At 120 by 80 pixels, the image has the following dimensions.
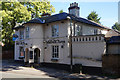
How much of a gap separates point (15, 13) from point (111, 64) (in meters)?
20.5

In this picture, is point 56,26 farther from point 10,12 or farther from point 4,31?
point 4,31

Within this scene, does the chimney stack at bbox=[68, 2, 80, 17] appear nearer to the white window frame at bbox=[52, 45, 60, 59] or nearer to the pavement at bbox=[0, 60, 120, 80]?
the white window frame at bbox=[52, 45, 60, 59]

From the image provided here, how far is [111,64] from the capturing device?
12836 mm

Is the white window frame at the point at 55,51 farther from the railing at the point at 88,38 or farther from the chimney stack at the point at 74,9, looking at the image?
the chimney stack at the point at 74,9

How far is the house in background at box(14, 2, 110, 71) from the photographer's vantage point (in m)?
14.2

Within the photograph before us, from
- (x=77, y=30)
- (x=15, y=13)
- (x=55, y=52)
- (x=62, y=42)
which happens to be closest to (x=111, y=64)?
(x=62, y=42)

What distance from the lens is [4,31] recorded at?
27672 millimetres

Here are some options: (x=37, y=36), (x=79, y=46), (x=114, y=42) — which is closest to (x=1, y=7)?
(x=37, y=36)

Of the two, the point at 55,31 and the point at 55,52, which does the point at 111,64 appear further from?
the point at 55,31

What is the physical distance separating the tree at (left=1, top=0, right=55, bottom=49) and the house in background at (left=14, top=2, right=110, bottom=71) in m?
6.68

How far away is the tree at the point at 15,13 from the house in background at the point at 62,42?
263 inches

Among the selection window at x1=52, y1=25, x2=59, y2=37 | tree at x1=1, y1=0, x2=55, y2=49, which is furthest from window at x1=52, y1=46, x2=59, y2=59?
tree at x1=1, y1=0, x2=55, y2=49

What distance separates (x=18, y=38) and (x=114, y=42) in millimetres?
15550

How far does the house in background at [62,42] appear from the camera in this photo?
14188 millimetres
